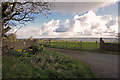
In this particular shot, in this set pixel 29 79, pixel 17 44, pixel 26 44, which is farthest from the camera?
pixel 26 44

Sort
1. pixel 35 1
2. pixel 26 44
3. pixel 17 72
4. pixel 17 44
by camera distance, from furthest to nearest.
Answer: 1. pixel 26 44
2. pixel 17 44
3. pixel 35 1
4. pixel 17 72

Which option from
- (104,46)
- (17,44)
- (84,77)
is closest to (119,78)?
(84,77)

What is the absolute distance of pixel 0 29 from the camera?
9.38 ft

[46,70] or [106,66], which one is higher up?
[106,66]

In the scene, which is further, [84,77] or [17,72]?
[17,72]

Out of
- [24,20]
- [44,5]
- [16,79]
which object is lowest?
[16,79]

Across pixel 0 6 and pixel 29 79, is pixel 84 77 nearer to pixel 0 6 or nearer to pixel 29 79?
pixel 29 79

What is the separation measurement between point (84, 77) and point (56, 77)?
109 centimetres

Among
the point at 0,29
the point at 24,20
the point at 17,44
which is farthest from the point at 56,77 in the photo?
the point at 17,44

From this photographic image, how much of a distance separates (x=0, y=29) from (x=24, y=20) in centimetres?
116

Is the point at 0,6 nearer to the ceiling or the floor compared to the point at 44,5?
nearer to the floor

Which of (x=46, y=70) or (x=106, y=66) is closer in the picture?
(x=106, y=66)

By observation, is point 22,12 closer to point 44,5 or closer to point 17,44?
point 44,5

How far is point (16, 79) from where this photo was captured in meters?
2.83
